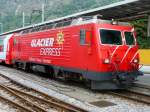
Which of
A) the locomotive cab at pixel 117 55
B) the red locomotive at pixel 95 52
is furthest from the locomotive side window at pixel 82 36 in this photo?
the locomotive cab at pixel 117 55

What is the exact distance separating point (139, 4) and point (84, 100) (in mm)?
4769

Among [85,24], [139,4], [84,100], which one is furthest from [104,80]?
[139,4]

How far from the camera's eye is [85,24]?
13.9 m

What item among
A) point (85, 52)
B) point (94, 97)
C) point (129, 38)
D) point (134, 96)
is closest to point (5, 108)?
point (94, 97)

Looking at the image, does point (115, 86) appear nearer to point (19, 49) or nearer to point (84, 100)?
point (84, 100)

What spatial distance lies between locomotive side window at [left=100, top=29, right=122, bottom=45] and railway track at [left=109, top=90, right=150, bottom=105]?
197cm

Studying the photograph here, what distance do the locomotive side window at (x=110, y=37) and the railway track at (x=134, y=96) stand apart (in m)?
1.97

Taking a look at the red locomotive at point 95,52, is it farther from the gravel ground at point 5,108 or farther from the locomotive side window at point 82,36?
the gravel ground at point 5,108

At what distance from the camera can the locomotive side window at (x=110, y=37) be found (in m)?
13.6

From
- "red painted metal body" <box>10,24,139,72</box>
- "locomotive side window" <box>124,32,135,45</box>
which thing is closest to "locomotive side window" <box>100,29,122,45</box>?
"red painted metal body" <box>10,24,139,72</box>

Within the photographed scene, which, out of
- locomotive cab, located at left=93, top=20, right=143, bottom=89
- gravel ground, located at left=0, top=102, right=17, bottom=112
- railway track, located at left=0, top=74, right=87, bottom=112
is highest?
locomotive cab, located at left=93, top=20, right=143, bottom=89

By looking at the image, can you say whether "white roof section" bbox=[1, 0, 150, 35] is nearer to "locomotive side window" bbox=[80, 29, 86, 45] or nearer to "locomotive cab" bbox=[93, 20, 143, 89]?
"locomotive cab" bbox=[93, 20, 143, 89]

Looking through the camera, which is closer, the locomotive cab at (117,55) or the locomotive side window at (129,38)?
the locomotive cab at (117,55)

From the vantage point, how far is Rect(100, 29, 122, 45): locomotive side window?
44.7ft
